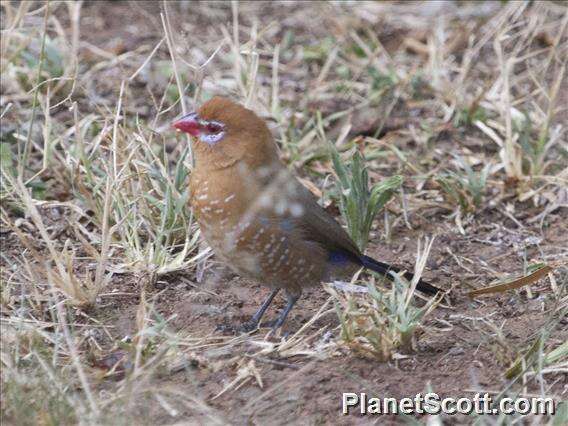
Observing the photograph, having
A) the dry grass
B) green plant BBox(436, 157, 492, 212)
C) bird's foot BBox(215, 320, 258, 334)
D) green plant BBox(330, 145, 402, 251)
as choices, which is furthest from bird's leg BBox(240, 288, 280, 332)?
green plant BBox(436, 157, 492, 212)

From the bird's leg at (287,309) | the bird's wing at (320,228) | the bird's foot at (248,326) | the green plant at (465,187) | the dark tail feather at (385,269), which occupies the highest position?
the bird's wing at (320,228)

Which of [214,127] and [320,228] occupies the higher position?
[214,127]

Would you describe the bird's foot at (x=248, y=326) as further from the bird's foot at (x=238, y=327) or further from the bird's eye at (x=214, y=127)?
the bird's eye at (x=214, y=127)

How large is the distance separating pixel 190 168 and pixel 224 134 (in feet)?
2.57

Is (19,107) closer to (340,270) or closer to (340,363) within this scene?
(340,270)

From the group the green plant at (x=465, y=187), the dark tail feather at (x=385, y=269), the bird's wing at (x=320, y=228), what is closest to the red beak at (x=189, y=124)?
the bird's wing at (x=320, y=228)

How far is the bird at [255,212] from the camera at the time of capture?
4387mm

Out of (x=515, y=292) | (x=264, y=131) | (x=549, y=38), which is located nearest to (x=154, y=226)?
(x=264, y=131)

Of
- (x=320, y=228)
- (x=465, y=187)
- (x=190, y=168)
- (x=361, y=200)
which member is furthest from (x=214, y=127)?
(x=465, y=187)

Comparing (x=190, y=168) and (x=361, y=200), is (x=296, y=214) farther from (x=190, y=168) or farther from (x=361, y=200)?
(x=190, y=168)

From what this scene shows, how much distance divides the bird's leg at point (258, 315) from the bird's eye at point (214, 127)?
2.45ft

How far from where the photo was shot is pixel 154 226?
16.3 feet

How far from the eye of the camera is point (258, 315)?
4.66m

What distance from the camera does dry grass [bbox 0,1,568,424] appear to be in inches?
157
